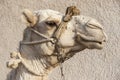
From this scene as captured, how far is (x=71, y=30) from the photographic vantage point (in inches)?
67.1

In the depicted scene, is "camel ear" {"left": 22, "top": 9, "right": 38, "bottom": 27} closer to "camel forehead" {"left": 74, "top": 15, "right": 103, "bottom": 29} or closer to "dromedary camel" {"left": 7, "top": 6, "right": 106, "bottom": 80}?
"dromedary camel" {"left": 7, "top": 6, "right": 106, "bottom": 80}

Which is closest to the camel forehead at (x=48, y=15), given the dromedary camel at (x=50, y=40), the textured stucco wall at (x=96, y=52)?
the dromedary camel at (x=50, y=40)

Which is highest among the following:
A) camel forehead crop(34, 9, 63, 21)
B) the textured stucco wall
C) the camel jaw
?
camel forehead crop(34, 9, 63, 21)

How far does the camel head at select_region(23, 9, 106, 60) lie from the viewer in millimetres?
1657

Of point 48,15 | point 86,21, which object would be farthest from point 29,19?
point 86,21

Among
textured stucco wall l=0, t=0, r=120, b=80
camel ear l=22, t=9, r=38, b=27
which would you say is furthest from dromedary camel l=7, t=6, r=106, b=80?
textured stucco wall l=0, t=0, r=120, b=80

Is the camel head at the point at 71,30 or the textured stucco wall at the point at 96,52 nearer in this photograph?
the camel head at the point at 71,30

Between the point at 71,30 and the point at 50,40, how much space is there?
2.8 inches

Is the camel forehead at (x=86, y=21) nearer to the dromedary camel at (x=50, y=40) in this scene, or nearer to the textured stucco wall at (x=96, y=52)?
the dromedary camel at (x=50, y=40)

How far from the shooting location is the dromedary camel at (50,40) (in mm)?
1670

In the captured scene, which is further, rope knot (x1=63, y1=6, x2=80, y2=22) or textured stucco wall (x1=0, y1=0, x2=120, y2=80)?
textured stucco wall (x1=0, y1=0, x2=120, y2=80)

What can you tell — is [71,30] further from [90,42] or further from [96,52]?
Result: [96,52]

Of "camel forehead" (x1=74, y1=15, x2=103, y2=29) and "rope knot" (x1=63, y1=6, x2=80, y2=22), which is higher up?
"rope knot" (x1=63, y1=6, x2=80, y2=22)

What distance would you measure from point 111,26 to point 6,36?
65 centimetres
